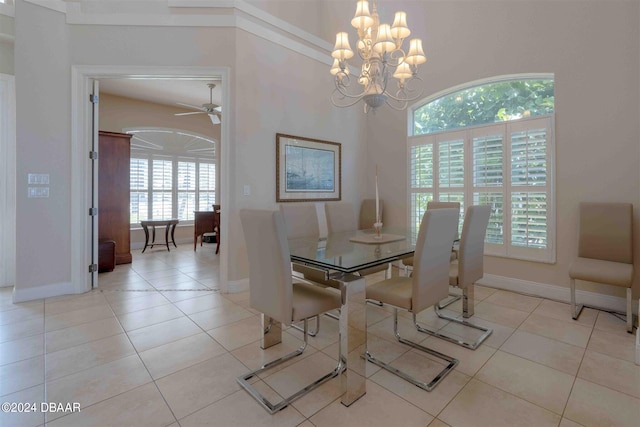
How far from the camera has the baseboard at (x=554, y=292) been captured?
2.88m

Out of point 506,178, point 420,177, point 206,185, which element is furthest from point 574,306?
point 206,185

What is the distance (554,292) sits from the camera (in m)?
3.23

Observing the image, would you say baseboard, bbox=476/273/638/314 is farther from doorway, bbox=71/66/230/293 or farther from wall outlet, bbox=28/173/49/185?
A: wall outlet, bbox=28/173/49/185

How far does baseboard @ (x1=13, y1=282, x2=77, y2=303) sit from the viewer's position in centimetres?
305

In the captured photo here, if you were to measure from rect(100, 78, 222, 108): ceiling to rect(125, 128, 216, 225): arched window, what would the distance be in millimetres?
696

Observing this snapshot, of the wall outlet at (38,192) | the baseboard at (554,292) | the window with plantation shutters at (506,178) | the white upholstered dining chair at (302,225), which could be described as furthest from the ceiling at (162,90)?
A: the baseboard at (554,292)

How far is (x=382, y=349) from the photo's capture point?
7.22 feet

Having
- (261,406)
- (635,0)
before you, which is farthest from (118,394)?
(635,0)

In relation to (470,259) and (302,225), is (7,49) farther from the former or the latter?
(470,259)

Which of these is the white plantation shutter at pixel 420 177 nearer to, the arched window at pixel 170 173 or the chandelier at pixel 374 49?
the chandelier at pixel 374 49

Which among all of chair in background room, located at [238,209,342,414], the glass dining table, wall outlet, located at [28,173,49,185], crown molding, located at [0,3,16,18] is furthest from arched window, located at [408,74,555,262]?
crown molding, located at [0,3,16,18]

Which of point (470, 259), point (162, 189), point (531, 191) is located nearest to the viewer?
point (470, 259)

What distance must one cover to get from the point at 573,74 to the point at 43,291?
589 centimetres

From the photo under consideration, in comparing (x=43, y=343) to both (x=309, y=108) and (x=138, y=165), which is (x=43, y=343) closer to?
(x=309, y=108)
